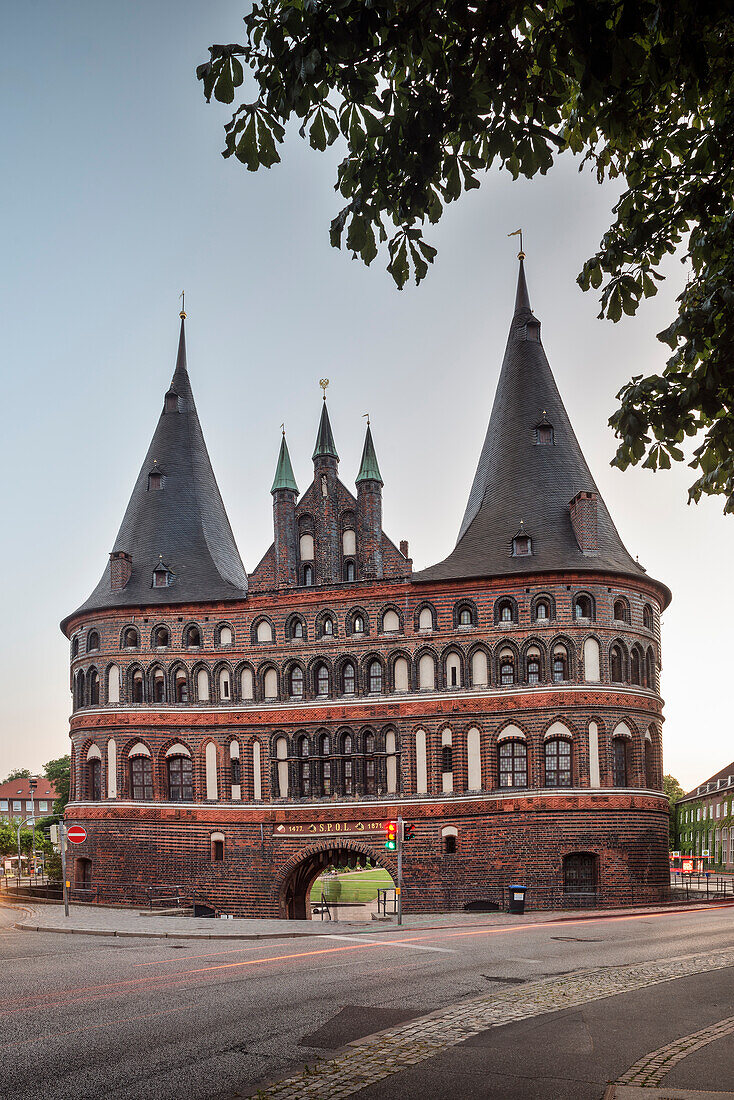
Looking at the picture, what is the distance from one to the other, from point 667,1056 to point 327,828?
32.8m

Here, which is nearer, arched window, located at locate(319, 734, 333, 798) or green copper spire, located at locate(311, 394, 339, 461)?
arched window, located at locate(319, 734, 333, 798)

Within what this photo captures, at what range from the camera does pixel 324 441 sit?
148ft

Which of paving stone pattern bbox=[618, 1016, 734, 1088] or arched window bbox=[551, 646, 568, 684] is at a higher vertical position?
arched window bbox=[551, 646, 568, 684]

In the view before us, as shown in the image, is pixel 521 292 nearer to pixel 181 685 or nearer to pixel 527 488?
pixel 527 488

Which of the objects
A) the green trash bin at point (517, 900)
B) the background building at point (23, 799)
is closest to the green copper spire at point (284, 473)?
the green trash bin at point (517, 900)

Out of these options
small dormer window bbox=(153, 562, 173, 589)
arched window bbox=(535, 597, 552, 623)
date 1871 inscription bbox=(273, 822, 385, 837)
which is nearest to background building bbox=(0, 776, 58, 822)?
small dormer window bbox=(153, 562, 173, 589)

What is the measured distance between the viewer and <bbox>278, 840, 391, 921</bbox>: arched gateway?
42.1m

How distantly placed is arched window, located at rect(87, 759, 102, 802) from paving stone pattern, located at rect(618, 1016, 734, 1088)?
119ft

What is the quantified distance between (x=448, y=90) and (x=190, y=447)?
149ft

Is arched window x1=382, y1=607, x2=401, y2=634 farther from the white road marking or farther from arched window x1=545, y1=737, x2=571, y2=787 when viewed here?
the white road marking

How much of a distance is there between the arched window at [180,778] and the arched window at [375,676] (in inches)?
316

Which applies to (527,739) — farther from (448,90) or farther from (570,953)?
(448,90)

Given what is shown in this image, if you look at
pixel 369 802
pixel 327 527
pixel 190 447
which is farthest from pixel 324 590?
pixel 190 447

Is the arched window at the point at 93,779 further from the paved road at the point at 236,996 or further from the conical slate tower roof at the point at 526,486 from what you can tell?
the paved road at the point at 236,996
